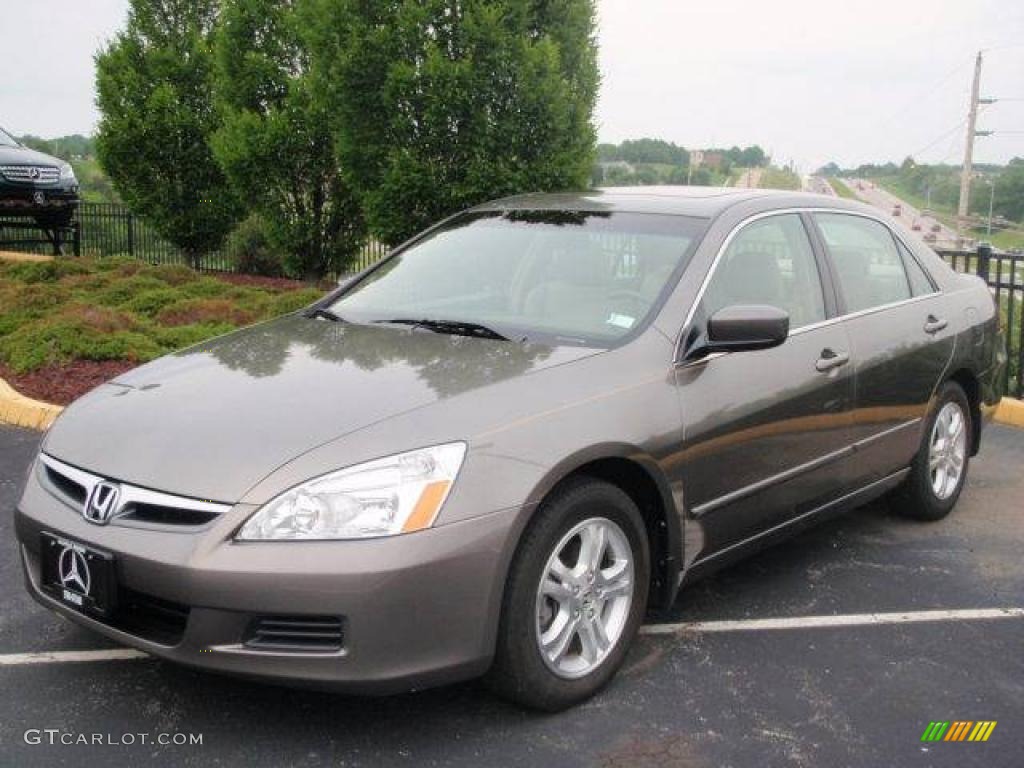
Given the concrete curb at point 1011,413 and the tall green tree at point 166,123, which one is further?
the tall green tree at point 166,123

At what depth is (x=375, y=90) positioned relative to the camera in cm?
998

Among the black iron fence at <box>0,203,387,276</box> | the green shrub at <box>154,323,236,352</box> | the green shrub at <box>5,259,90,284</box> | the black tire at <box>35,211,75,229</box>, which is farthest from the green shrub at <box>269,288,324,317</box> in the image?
the black tire at <box>35,211,75,229</box>

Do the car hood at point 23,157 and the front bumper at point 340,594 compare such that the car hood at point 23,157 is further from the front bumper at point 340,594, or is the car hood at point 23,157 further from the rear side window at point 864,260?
the front bumper at point 340,594

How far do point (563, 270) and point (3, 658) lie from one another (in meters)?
2.40

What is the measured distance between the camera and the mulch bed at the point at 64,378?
7188 mm

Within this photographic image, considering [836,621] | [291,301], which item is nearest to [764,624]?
[836,621]

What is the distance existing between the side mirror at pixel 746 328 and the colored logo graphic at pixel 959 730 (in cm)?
132

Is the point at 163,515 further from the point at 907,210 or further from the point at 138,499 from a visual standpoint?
the point at 907,210

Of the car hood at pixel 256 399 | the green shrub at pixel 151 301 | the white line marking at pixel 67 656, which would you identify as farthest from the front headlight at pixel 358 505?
the green shrub at pixel 151 301

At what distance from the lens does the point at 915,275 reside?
17.3ft

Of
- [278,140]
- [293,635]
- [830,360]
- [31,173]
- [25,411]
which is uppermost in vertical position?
[278,140]

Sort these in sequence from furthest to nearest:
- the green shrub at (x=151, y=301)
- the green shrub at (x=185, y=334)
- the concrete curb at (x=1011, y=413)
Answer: the green shrub at (x=151, y=301) → the green shrub at (x=185, y=334) → the concrete curb at (x=1011, y=413)

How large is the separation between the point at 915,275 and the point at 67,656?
4063 mm

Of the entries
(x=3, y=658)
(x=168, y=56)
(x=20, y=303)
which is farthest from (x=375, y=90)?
(x=3, y=658)
